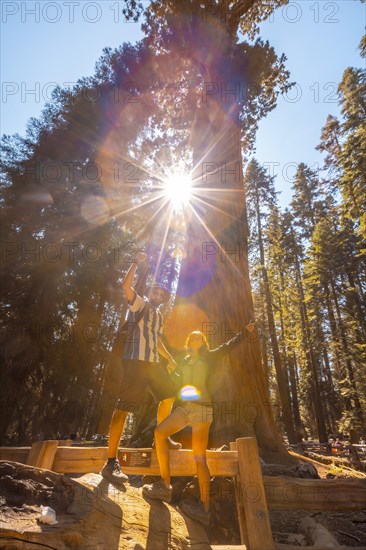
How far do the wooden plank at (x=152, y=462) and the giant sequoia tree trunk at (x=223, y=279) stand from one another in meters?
2.94

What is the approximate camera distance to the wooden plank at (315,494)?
2855mm

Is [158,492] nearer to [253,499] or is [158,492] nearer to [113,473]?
[113,473]

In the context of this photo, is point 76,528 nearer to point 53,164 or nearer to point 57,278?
point 57,278

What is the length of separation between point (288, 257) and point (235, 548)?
2386cm

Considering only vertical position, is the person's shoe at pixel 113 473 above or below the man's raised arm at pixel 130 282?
below

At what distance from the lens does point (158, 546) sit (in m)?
2.46

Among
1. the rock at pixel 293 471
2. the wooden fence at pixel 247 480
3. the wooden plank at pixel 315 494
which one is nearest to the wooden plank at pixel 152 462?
the wooden fence at pixel 247 480

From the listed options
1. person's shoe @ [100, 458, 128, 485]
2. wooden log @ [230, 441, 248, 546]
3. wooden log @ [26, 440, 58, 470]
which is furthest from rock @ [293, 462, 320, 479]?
wooden log @ [26, 440, 58, 470]

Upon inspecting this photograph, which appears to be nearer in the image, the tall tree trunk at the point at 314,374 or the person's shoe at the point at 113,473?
the person's shoe at the point at 113,473

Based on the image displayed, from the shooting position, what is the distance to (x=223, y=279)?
8.01m

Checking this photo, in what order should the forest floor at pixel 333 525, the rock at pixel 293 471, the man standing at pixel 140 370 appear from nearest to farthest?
the forest floor at pixel 333 525 < the man standing at pixel 140 370 < the rock at pixel 293 471

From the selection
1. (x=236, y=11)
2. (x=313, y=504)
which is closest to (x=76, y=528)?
(x=313, y=504)

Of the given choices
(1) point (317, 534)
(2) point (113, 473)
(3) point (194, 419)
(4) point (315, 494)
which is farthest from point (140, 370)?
(1) point (317, 534)

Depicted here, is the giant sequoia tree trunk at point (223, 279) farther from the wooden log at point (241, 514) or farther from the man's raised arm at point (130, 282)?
the man's raised arm at point (130, 282)
